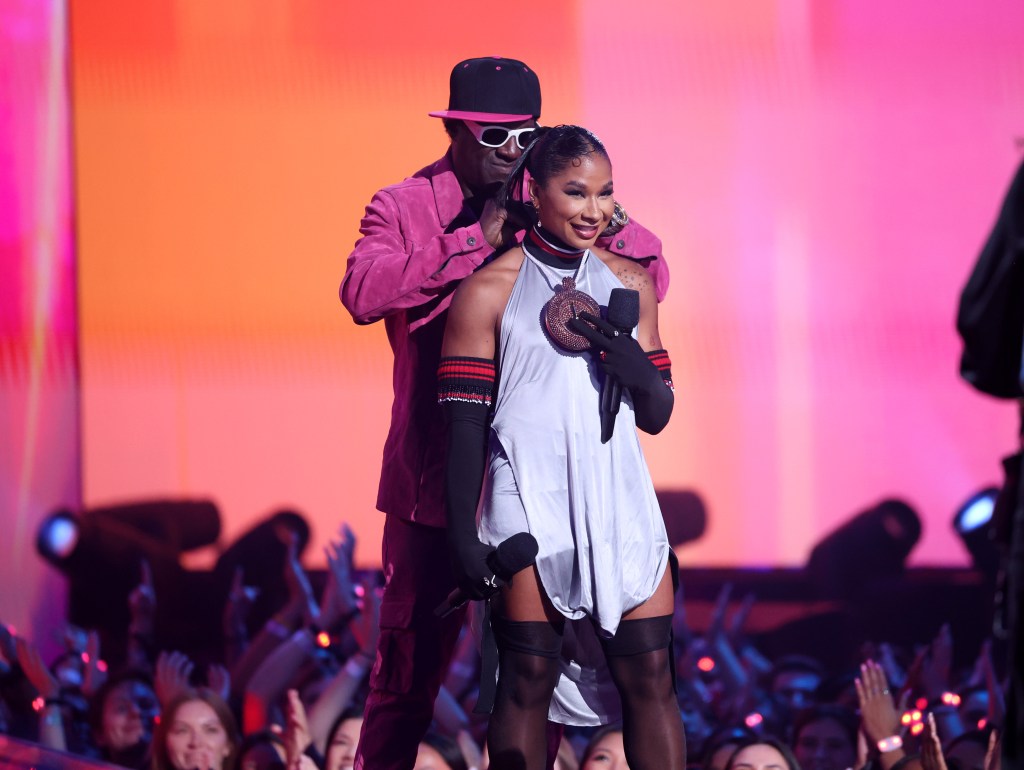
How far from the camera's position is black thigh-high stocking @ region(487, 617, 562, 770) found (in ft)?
7.52

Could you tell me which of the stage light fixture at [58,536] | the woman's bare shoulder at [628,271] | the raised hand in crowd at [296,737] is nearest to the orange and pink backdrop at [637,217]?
the stage light fixture at [58,536]

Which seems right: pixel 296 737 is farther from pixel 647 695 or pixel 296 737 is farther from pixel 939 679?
pixel 939 679

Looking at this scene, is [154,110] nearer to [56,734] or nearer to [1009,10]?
[56,734]

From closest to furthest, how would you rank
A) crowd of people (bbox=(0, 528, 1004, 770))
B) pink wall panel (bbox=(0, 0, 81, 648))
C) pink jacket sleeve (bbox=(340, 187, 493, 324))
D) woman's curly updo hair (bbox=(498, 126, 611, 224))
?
1. woman's curly updo hair (bbox=(498, 126, 611, 224))
2. pink jacket sleeve (bbox=(340, 187, 493, 324))
3. crowd of people (bbox=(0, 528, 1004, 770))
4. pink wall panel (bbox=(0, 0, 81, 648))

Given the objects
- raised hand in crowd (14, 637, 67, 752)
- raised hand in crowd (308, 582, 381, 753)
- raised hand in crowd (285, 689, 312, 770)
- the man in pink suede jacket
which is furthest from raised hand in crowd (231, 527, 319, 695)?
the man in pink suede jacket

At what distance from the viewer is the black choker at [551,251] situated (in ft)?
7.97

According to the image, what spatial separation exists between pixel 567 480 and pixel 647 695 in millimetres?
382

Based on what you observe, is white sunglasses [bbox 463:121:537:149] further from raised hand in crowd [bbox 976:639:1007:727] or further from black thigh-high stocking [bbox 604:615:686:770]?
raised hand in crowd [bbox 976:639:1007:727]

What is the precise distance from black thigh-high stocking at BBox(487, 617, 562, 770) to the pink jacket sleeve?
25.2 inches

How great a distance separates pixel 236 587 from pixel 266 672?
413 millimetres

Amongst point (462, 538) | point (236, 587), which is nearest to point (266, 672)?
point (236, 587)

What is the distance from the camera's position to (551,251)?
2436 mm

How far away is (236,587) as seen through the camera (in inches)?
183

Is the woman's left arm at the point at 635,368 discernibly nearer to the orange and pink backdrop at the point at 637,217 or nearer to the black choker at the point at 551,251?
the black choker at the point at 551,251
